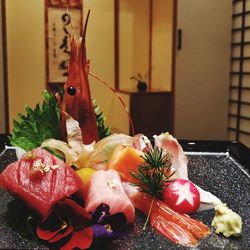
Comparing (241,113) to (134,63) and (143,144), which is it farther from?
(143,144)

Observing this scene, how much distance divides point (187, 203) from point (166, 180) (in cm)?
8

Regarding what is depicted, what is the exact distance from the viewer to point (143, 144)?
114 centimetres

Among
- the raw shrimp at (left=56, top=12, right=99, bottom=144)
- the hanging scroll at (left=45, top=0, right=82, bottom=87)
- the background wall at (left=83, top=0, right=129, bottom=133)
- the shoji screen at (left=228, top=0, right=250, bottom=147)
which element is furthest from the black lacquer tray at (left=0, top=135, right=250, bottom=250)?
the background wall at (left=83, top=0, right=129, bottom=133)

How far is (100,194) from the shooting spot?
2.96 feet

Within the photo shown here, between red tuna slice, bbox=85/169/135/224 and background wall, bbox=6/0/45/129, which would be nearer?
red tuna slice, bbox=85/169/135/224

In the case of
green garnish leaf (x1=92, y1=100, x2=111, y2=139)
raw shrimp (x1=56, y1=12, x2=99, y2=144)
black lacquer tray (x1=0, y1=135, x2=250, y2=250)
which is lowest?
black lacquer tray (x1=0, y1=135, x2=250, y2=250)

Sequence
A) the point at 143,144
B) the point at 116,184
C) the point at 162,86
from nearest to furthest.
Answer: the point at 116,184 < the point at 143,144 < the point at 162,86

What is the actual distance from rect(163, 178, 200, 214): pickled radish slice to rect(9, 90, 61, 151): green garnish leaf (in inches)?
17.4

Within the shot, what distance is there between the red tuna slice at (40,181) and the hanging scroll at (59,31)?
436 centimetres

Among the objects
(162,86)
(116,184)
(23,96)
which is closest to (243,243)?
(116,184)

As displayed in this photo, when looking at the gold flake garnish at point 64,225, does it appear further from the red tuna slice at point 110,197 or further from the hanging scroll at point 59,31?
the hanging scroll at point 59,31

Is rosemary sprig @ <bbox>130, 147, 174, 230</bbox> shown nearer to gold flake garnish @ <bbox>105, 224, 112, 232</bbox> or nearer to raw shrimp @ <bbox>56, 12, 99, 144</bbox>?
gold flake garnish @ <bbox>105, 224, 112, 232</bbox>

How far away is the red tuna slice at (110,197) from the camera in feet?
2.91

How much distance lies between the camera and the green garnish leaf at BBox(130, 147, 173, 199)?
975mm
